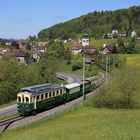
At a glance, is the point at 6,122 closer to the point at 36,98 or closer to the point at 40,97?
the point at 36,98

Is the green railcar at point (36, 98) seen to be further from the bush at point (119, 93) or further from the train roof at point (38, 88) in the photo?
the bush at point (119, 93)

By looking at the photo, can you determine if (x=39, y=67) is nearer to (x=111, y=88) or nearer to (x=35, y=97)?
(x=111, y=88)

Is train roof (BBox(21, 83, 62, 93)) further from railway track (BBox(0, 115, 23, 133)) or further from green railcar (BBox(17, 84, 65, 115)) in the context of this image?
railway track (BBox(0, 115, 23, 133))

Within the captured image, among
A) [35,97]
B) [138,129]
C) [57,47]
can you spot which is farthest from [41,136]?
[57,47]

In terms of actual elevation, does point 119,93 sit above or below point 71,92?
above

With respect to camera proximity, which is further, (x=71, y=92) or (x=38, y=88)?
(x=71, y=92)

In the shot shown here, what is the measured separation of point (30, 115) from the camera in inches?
1880

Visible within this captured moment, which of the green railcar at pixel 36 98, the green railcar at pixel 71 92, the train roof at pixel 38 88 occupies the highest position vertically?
the train roof at pixel 38 88

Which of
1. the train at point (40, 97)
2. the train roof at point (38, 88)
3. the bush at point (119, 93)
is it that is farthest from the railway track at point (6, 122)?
the bush at point (119, 93)

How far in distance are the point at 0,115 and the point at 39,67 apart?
45.4 m

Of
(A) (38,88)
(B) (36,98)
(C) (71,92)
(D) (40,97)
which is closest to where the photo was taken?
(B) (36,98)

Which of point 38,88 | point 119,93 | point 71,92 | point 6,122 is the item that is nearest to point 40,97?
point 38,88

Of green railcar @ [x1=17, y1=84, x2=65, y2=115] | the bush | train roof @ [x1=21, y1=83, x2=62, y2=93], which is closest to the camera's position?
green railcar @ [x1=17, y1=84, x2=65, y2=115]

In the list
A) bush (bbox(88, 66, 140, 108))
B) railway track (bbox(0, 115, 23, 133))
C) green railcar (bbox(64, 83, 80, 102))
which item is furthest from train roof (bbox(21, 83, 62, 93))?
bush (bbox(88, 66, 140, 108))
